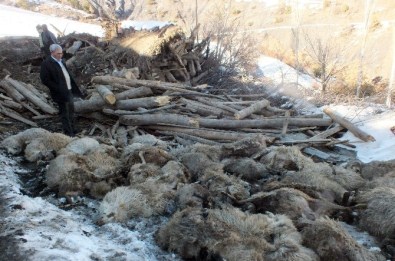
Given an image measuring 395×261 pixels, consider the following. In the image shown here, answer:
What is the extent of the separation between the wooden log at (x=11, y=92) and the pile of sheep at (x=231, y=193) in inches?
89.3

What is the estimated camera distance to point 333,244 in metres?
3.25

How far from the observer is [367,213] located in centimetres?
404

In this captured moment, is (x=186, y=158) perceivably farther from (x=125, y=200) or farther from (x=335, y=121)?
(x=335, y=121)

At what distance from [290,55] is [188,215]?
17796 mm

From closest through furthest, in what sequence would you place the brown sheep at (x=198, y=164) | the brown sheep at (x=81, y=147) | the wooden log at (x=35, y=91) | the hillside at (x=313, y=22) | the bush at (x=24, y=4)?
the brown sheep at (x=198, y=164) → the brown sheep at (x=81, y=147) → the wooden log at (x=35, y=91) → the hillside at (x=313, y=22) → the bush at (x=24, y=4)

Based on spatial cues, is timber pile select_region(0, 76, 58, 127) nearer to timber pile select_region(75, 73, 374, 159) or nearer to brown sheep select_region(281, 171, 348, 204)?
timber pile select_region(75, 73, 374, 159)

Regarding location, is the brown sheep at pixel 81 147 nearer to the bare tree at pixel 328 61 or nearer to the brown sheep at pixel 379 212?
the brown sheep at pixel 379 212

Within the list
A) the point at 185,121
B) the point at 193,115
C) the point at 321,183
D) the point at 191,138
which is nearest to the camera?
the point at 321,183

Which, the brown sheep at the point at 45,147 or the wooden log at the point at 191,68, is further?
the wooden log at the point at 191,68

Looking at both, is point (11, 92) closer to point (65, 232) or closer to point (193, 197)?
point (65, 232)

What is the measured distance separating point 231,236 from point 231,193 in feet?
3.46

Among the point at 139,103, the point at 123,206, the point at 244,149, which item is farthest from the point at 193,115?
the point at 123,206

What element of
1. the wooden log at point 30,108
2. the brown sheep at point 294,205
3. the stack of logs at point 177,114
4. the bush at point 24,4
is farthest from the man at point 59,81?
the bush at point 24,4

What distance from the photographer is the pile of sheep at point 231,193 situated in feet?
10.9
